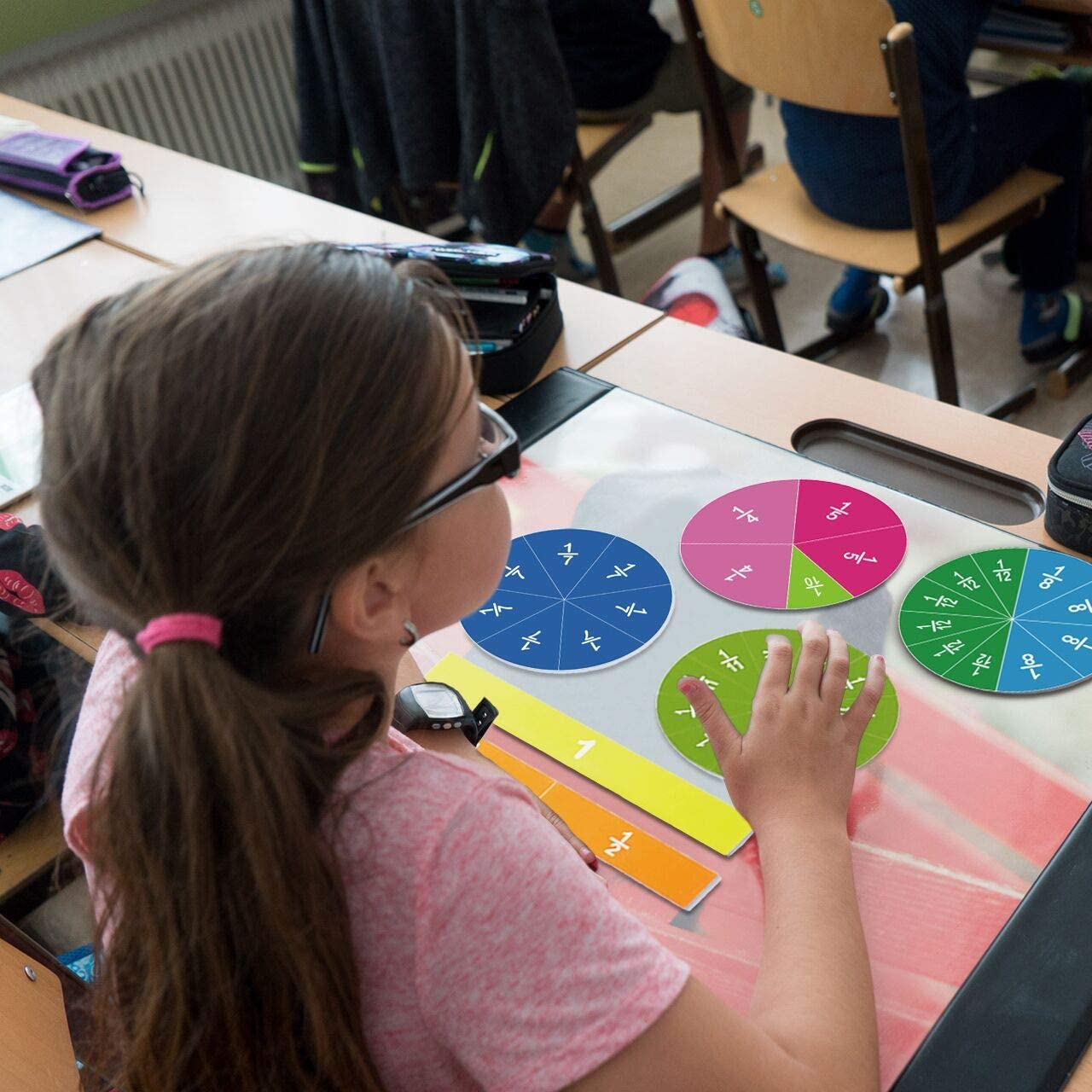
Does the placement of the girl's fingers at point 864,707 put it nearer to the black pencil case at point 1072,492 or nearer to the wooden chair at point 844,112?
the black pencil case at point 1072,492

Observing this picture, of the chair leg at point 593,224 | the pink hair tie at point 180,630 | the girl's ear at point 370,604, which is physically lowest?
the chair leg at point 593,224

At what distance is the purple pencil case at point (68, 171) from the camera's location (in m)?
1.85

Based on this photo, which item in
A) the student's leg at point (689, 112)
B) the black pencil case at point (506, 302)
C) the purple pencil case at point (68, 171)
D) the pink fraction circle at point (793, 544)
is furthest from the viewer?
the student's leg at point (689, 112)

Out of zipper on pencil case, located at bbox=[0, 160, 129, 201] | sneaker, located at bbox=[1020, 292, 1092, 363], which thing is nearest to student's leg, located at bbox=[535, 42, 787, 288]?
sneaker, located at bbox=[1020, 292, 1092, 363]

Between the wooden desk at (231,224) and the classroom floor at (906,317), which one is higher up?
the wooden desk at (231,224)

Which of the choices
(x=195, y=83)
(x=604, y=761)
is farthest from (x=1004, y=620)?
(x=195, y=83)

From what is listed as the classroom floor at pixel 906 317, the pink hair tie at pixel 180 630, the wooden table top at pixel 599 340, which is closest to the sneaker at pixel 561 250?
the classroom floor at pixel 906 317

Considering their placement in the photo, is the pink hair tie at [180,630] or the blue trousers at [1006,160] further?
the blue trousers at [1006,160]

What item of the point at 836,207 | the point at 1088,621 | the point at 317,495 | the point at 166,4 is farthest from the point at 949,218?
the point at 166,4

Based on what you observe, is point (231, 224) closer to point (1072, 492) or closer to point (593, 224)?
point (593, 224)

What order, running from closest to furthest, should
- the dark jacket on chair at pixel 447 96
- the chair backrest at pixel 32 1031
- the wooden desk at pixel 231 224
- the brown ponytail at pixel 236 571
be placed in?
the brown ponytail at pixel 236 571, the chair backrest at pixel 32 1031, the wooden desk at pixel 231 224, the dark jacket on chair at pixel 447 96

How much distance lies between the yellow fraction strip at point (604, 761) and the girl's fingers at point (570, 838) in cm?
5

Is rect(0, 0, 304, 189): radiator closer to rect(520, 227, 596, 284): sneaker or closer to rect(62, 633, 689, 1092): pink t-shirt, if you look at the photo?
rect(520, 227, 596, 284): sneaker

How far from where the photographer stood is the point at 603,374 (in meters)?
1.32
